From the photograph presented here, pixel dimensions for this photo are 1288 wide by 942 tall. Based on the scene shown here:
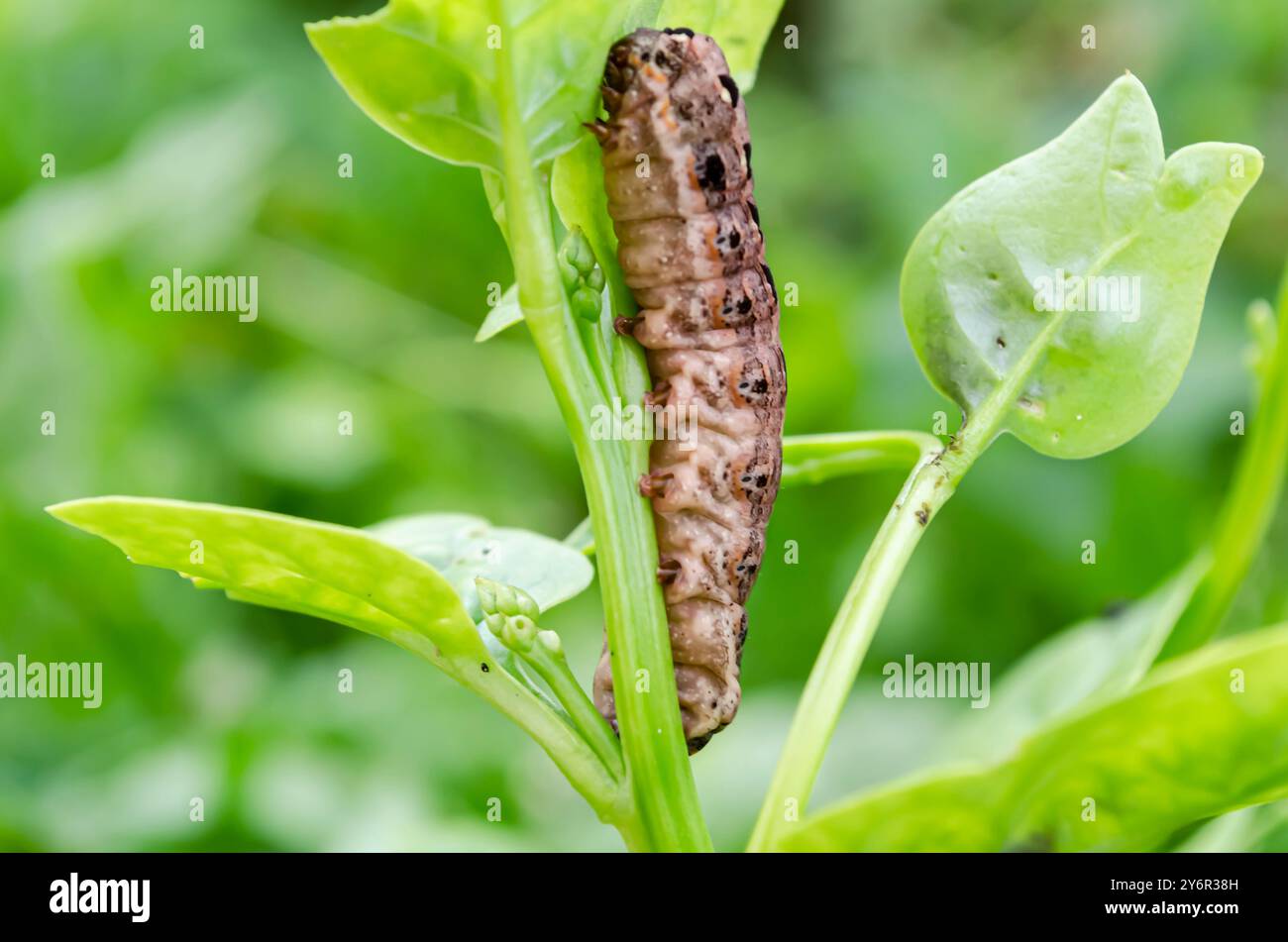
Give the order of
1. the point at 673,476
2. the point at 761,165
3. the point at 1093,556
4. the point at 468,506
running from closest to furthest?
the point at 673,476, the point at 1093,556, the point at 468,506, the point at 761,165

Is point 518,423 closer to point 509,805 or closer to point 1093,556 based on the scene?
point 509,805

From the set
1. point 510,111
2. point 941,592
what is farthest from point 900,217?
point 510,111

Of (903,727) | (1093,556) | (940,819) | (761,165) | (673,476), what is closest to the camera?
(940,819)

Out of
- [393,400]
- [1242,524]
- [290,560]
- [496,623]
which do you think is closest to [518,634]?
[496,623]

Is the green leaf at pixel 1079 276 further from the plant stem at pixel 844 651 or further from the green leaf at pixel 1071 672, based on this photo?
the green leaf at pixel 1071 672

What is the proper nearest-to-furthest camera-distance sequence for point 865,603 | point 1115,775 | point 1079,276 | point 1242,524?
point 1115,775, point 865,603, point 1079,276, point 1242,524

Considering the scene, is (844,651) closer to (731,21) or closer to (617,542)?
(617,542)

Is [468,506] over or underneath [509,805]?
over

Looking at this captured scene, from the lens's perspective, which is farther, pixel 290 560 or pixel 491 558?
pixel 491 558
